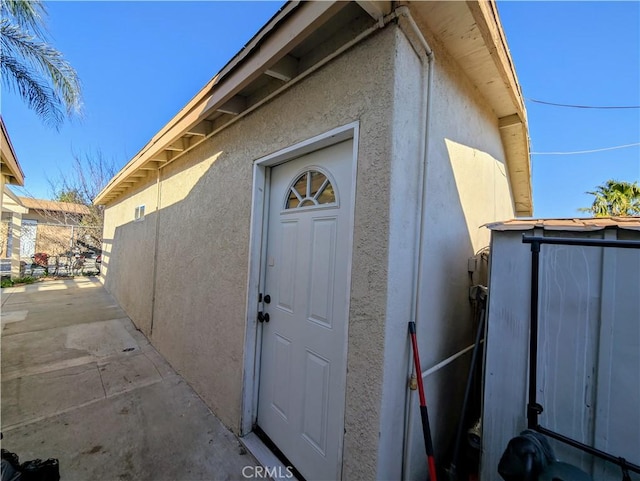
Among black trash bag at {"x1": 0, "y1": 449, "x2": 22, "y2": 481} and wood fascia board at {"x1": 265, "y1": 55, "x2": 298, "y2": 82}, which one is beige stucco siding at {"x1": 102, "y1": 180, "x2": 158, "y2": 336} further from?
wood fascia board at {"x1": 265, "y1": 55, "x2": 298, "y2": 82}

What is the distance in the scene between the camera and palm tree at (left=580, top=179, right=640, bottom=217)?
949cm

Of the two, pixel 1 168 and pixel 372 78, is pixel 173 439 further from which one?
pixel 1 168

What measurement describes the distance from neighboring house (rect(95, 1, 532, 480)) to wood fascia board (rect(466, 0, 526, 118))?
2cm

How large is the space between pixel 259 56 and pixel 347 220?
1554mm

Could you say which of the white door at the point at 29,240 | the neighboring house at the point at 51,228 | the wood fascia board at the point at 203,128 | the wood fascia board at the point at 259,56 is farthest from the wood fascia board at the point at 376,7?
the white door at the point at 29,240

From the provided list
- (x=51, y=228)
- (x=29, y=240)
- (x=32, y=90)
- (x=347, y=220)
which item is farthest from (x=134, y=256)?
(x=51, y=228)

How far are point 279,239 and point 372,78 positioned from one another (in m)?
1.63

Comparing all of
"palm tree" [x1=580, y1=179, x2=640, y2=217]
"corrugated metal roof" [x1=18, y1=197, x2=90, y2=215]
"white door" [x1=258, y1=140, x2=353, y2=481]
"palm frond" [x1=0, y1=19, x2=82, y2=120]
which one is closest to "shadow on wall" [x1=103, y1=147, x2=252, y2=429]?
"white door" [x1=258, y1=140, x2=353, y2=481]

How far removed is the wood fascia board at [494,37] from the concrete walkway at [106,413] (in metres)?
4.13

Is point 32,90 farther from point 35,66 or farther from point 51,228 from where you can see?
point 51,228

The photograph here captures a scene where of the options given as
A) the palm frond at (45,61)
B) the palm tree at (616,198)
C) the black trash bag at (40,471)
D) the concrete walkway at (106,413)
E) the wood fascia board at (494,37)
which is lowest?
the concrete walkway at (106,413)

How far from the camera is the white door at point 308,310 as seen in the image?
2.06 metres

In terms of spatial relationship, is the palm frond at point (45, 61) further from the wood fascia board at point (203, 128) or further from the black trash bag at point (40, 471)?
the black trash bag at point (40, 471)

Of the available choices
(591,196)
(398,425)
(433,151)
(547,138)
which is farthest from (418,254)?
(591,196)
